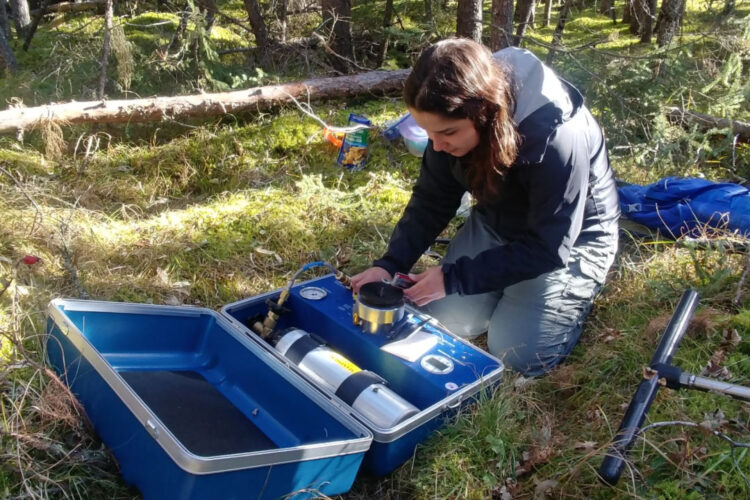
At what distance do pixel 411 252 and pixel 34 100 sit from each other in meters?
4.27

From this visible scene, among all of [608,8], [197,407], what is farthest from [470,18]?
[608,8]

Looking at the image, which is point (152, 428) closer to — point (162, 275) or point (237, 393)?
point (237, 393)

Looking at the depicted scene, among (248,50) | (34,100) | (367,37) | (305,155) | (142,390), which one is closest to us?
(142,390)

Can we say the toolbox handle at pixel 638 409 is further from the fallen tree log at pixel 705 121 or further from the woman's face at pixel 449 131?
the fallen tree log at pixel 705 121

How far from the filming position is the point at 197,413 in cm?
234

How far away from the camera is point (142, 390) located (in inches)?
93.0

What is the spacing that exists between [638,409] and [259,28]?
18.4 feet

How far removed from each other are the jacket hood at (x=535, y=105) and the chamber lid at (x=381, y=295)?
2.55 ft

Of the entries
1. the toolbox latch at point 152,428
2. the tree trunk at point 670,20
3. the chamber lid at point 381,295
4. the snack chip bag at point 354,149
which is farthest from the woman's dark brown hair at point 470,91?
the tree trunk at point 670,20

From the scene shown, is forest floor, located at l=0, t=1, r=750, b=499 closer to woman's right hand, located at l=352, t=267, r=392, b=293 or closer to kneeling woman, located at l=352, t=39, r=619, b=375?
kneeling woman, located at l=352, t=39, r=619, b=375

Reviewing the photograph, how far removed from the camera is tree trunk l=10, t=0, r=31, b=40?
779 centimetres

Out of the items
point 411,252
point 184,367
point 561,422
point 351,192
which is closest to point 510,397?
point 561,422

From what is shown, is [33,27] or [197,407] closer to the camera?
[197,407]

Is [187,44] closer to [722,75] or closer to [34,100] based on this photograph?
[34,100]
